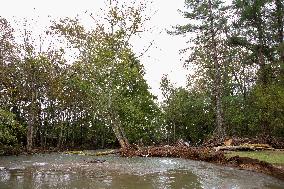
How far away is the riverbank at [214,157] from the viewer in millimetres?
13483

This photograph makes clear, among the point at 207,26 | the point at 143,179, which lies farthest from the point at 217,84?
the point at 143,179

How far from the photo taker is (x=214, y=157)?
17500 millimetres

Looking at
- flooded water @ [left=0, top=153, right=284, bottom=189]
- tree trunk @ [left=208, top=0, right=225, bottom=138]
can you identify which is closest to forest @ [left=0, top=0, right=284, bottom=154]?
tree trunk @ [left=208, top=0, right=225, bottom=138]

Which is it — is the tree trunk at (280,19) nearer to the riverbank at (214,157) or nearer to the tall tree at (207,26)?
the tall tree at (207,26)

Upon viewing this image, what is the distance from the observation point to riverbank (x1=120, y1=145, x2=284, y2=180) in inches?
531

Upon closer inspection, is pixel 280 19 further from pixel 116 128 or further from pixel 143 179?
pixel 143 179

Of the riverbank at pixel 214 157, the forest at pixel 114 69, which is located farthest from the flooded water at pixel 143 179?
the forest at pixel 114 69

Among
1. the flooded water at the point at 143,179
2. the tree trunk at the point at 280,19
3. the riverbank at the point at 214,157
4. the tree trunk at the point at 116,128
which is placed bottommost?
the flooded water at the point at 143,179

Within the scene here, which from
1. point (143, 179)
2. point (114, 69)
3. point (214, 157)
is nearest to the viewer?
point (143, 179)

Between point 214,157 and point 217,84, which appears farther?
point 217,84

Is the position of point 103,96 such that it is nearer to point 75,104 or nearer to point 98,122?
point 75,104

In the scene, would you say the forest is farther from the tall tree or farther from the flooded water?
the flooded water

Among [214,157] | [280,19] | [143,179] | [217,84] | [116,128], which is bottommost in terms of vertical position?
[143,179]

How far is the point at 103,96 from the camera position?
1091 inches
